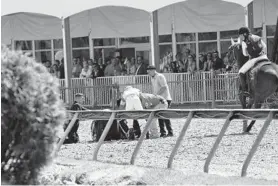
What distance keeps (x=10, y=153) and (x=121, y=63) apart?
2350cm

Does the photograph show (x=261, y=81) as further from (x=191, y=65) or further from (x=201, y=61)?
(x=201, y=61)

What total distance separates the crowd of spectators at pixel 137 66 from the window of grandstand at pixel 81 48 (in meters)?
2.58

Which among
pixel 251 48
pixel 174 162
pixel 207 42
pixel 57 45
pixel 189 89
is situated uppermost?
pixel 57 45

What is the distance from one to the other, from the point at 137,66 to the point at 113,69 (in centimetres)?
94

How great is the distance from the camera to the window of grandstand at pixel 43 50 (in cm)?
3619

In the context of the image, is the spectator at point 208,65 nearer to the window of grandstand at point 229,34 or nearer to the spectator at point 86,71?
the window of grandstand at point 229,34

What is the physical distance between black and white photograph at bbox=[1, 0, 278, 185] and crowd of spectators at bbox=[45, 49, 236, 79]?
2.5 inches

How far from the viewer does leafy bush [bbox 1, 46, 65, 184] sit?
8172 millimetres

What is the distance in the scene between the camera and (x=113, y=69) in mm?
30812

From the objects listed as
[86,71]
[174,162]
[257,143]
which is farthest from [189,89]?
[257,143]

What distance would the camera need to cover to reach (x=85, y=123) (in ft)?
81.3

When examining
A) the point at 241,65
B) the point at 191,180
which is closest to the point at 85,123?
the point at 241,65

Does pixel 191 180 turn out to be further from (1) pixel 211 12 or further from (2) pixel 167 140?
(1) pixel 211 12

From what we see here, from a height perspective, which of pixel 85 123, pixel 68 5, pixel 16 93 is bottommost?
pixel 85 123
